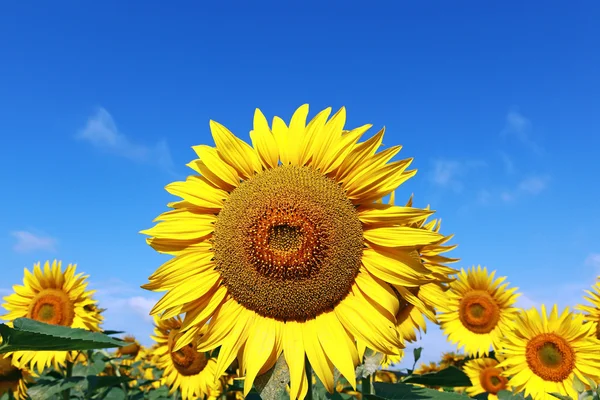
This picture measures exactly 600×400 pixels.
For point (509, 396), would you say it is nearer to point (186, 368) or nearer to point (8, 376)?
point (186, 368)

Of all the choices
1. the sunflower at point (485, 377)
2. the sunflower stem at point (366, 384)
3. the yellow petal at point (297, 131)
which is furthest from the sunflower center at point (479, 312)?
the yellow petal at point (297, 131)

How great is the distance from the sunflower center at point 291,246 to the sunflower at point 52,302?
5.24 meters

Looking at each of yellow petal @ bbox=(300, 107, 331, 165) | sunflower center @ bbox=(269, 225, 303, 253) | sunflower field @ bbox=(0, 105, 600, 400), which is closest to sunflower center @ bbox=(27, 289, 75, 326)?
sunflower field @ bbox=(0, 105, 600, 400)

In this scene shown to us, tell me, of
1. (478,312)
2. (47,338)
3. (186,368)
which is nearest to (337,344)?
(47,338)

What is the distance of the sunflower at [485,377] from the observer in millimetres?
9656

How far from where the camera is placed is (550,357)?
7.47 meters

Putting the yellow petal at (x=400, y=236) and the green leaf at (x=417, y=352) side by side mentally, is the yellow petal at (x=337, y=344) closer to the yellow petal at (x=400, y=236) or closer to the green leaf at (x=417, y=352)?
the yellow petal at (x=400, y=236)

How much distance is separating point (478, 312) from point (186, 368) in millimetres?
5259

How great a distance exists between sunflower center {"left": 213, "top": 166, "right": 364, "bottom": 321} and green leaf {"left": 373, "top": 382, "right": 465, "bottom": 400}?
0.74 metres

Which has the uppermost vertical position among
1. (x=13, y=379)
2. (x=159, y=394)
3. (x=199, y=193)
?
(x=199, y=193)

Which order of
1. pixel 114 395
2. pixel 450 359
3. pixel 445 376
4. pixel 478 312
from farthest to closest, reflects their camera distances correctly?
pixel 450 359 < pixel 478 312 < pixel 114 395 < pixel 445 376

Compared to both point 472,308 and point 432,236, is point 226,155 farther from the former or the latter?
point 472,308

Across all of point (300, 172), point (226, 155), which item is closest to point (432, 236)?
point (300, 172)

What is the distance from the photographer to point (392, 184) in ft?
11.6
